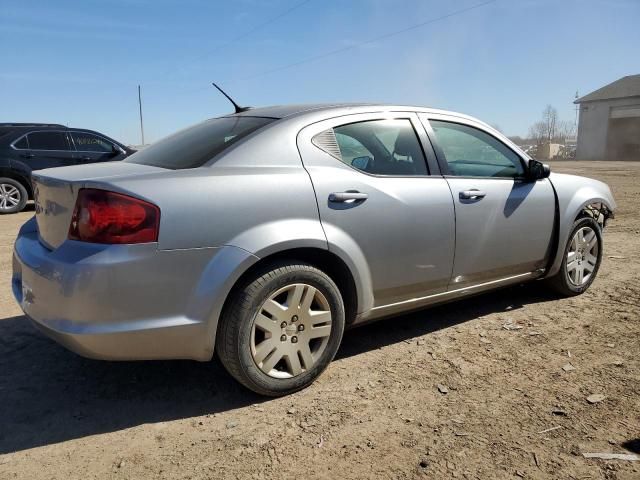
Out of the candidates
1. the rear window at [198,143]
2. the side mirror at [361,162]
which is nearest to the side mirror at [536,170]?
the side mirror at [361,162]

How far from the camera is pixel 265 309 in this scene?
274 cm

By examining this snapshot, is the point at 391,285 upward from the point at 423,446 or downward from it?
upward

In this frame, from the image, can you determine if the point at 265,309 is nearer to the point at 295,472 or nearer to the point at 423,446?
the point at 295,472

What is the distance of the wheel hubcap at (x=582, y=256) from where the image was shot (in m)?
4.41

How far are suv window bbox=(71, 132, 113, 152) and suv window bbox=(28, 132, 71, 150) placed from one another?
20 cm

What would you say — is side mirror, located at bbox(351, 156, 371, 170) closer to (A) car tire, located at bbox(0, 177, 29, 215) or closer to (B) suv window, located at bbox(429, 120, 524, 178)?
(B) suv window, located at bbox(429, 120, 524, 178)

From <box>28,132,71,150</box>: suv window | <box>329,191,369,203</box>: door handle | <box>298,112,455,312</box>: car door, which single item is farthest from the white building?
<box>329,191,369,203</box>: door handle

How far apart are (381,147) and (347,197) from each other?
0.55 metres

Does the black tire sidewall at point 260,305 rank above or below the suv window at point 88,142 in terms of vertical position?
below

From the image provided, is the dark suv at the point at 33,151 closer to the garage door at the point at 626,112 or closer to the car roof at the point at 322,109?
the car roof at the point at 322,109

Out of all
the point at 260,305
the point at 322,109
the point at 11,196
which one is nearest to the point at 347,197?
the point at 322,109

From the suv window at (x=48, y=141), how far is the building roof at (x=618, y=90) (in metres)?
44.2

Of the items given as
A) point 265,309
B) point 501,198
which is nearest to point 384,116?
point 501,198

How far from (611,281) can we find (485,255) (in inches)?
83.4
